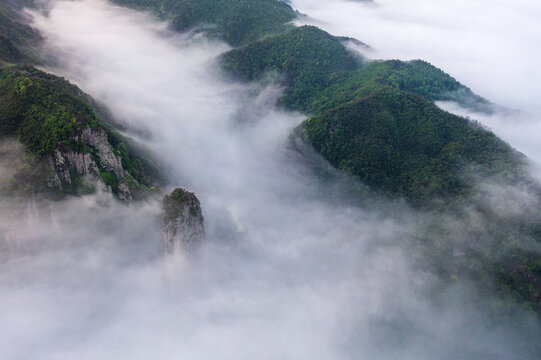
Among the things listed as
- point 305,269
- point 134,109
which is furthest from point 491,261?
point 134,109

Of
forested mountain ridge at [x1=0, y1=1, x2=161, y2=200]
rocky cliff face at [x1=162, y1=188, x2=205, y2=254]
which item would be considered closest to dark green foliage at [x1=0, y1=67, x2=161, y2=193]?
forested mountain ridge at [x1=0, y1=1, x2=161, y2=200]

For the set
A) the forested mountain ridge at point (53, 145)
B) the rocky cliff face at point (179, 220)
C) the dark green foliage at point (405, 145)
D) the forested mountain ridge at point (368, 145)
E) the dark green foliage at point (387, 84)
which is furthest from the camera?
the dark green foliage at point (387, 84)

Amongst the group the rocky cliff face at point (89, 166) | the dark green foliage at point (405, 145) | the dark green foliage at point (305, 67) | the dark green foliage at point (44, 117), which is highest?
the dark green foliage at point (305, 67)

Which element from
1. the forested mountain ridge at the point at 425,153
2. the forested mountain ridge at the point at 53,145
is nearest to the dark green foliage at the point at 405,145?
the forested mountain ridge at the point at 425,153

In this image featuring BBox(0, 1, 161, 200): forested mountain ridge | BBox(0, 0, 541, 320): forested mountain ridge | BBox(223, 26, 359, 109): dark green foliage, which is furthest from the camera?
BBox(223, 26, 359, 109): dark green foliage

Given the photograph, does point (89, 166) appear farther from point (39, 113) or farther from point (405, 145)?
point (405, 145)

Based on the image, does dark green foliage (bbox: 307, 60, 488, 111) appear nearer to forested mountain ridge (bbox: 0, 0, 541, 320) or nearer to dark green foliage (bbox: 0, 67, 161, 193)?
forested mountain ridge (bbox: 0, 0, 541, 320)

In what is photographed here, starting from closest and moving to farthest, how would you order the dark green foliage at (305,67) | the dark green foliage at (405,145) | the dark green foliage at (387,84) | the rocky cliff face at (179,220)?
the rocky cliff face at (179,220) < the dark green foliage at (405,145) < the dark green foliage at (387,84) < the dark green foliage at (305,67)

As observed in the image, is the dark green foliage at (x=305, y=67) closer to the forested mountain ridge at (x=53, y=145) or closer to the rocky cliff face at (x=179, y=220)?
the rocky cliff face at (x=179, y=220)

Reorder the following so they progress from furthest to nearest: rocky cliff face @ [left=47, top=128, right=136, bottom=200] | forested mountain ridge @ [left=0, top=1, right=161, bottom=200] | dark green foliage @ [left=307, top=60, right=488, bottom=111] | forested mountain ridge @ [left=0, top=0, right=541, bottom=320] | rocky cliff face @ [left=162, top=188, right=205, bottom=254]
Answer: dark green foliage @ [left=307, top=60, right=488, bottom=111] < rocky cliff face @ [left=162, top=188, right=205, bottom=254] < forested mountain ridge @ [left=0, top=0, right=541, bottom=320] < rocky cliff face @ [left=47, top=128, right=136, bottom=200] < forested mountain ridge @ [left=0, top=1, right=161, bottom=200]
